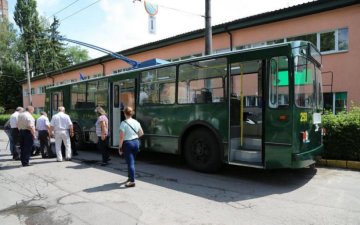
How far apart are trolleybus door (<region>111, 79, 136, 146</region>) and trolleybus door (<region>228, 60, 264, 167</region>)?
3.96 metres

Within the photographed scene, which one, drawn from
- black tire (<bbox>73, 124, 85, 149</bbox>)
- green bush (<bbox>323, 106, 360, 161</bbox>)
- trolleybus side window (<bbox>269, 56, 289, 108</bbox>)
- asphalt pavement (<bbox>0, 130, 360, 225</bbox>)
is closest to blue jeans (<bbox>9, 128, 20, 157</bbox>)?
asphalt pavement (<bbox>0, 130, 360, 225</bbox>)

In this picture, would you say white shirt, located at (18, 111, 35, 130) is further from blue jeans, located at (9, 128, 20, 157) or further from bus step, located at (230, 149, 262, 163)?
bus step, located at (230, 149, 262, 163)

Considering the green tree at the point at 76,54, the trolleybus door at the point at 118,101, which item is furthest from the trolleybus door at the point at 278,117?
the green tree at the point at 76,54

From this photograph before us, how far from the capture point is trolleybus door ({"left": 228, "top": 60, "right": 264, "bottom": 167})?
299 inches

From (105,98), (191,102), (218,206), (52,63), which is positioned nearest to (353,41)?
(191,102)

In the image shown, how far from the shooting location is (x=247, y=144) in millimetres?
7879

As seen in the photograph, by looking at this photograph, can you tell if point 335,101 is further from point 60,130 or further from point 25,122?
point 25,122

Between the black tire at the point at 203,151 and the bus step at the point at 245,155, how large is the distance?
0.36 meters

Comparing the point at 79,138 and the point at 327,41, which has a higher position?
the point at 327,41

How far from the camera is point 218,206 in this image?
5805 mm

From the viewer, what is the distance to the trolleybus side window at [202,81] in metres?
7.98

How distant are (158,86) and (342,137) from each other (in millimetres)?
5173

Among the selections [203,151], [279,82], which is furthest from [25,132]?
[279,82]

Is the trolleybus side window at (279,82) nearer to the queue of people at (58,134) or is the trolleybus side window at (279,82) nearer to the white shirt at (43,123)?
the queue of people at (58,134)
